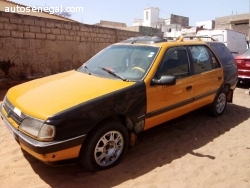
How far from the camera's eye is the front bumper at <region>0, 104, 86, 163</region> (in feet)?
7.52

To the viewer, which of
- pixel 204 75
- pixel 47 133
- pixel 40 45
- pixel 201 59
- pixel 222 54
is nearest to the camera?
pixel 47 133

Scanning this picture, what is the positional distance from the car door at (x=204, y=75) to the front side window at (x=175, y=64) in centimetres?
20

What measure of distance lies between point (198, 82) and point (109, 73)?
1.70 m

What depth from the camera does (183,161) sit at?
3.15m

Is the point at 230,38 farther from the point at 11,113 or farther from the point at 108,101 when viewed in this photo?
the point at 11,113

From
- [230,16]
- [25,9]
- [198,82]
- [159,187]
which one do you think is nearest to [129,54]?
[198,82]

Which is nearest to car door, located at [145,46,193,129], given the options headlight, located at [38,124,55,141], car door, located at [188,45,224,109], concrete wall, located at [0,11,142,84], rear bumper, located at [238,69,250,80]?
car door, located at [188,45,224,109]

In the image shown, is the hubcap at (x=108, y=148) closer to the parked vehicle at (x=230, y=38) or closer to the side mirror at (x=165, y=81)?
the side mirror at (x=165, y=81)

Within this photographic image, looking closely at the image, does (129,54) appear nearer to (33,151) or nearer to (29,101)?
(29,101)

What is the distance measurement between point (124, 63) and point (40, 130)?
1733 millimetres

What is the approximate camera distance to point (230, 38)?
10.4 metres

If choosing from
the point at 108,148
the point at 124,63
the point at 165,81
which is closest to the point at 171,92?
the point at 165,81

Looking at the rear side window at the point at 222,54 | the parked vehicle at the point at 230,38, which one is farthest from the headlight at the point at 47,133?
the parked vehicle at the point at 230,38

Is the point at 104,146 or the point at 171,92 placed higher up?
the point at 171,92
